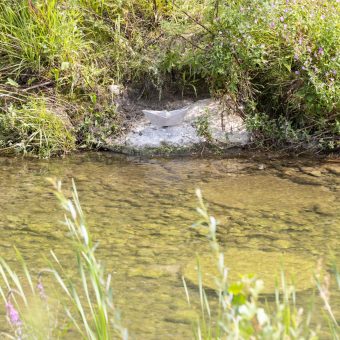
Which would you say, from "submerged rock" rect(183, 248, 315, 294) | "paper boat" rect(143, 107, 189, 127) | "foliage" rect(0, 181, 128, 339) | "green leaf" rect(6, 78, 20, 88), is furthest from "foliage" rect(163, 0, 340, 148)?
"foliage" rect(0, 181, 128, 339)

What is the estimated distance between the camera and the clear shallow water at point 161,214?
3.29 metres

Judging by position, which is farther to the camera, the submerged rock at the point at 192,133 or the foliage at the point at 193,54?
the submerged rock at the point at 192,133

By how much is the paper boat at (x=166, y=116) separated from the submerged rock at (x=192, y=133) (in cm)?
5

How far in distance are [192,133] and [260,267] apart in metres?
2.74

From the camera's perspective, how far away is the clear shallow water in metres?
3.29

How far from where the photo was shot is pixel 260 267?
3.48 metres

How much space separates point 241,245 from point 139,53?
3.21 metres

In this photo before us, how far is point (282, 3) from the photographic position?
570 cm

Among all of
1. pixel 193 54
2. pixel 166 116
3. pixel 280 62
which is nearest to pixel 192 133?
pixel 166 116

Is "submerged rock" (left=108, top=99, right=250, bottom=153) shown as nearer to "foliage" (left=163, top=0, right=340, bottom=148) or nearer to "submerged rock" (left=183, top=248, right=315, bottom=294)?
"foliage" (left=163, top=0, right=340, bottom=148)

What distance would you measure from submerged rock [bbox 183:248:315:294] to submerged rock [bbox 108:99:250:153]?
92.2 inches

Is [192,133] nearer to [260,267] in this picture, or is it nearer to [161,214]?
[161,214]

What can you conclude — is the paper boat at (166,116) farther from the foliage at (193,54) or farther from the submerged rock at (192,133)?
the foliage at (193,54)

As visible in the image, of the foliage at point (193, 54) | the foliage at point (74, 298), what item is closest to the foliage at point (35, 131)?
the foliage at point (193, 54)
